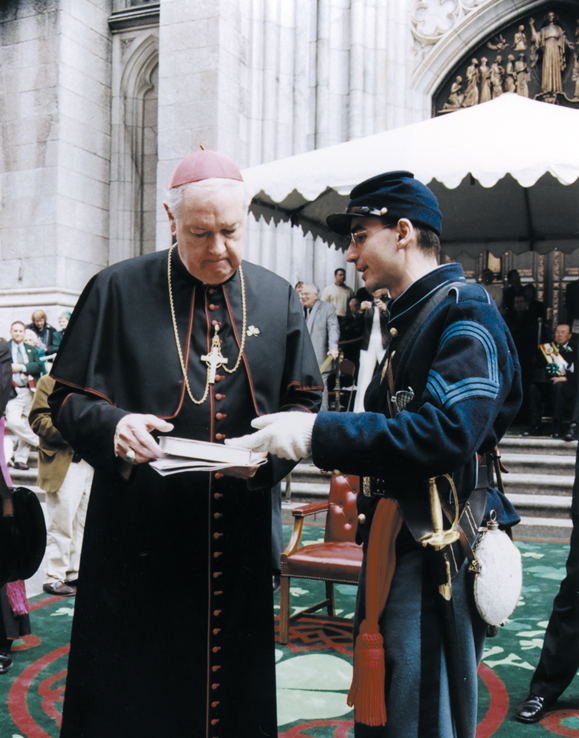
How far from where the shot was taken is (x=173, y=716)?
→ 75.0 inches

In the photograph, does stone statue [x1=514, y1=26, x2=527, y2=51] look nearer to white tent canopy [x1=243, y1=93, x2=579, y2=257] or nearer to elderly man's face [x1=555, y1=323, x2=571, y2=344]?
white tent canopy [x1=243, y1=93, x2=579, y2=257]

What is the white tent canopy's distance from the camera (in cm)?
598

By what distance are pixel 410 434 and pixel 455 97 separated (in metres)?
11.0

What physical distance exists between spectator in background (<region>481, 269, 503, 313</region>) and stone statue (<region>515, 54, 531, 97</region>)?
9.06 feet

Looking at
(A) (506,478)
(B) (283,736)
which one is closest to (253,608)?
(B) (283,736)

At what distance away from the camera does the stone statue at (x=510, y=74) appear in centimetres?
1102

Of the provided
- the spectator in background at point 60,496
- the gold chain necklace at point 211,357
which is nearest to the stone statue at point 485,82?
the spectator in background at point 60,496

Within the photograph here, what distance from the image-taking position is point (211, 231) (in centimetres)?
188

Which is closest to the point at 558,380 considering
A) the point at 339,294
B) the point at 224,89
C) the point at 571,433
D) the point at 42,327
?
the point at 571,433

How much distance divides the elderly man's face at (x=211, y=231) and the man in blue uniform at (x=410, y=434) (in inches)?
12.2

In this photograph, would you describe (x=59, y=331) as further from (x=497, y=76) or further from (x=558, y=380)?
(x=497, y=76)

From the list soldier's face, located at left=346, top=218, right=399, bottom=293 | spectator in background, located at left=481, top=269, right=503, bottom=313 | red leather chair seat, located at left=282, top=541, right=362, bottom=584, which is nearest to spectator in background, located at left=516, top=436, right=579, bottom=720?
red leather chair seat, located at left=282, top=541, right=362, bottom=584

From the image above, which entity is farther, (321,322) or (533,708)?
(321,322)

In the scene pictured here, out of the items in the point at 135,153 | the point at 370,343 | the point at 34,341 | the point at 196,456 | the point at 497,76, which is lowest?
the point at 196,456
